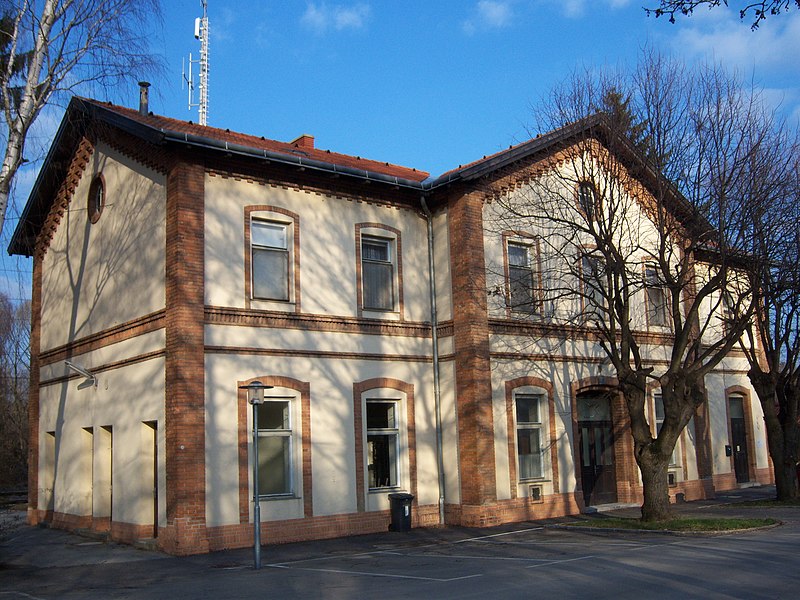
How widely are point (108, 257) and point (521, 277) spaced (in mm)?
9880

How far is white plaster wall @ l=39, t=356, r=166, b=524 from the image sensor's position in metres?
16.8

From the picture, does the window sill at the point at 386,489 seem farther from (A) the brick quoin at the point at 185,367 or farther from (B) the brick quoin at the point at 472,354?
(A) the brick quoin at the point at 185,367

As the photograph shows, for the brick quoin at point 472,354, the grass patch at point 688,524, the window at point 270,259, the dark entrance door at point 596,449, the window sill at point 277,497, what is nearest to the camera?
the grass patch at point 688,524

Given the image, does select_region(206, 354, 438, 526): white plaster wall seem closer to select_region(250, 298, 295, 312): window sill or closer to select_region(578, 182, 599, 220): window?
select_region(250, 298, 295, 312): window sill

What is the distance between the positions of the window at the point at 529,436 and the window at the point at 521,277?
87.0 inches

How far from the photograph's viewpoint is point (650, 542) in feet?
48.6

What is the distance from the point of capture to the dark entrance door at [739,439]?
1040 inches

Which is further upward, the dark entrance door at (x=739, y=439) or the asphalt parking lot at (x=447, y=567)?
the dark entrance door at (x=739, y=439)

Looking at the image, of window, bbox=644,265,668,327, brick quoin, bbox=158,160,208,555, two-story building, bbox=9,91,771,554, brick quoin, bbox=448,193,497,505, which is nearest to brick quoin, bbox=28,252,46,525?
two-story building, bbox=9,91,771,554

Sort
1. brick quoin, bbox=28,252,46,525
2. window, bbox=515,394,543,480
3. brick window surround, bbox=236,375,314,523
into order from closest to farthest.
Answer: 1. brick window surround, bbox=236,375,314,523
2. window, bbox=515,394,543,480
3. brick quoin, bbox=28,252,46,525

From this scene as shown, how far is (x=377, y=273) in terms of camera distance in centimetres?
1928

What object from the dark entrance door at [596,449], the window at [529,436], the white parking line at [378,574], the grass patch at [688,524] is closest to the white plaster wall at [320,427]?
the window at [529,436]

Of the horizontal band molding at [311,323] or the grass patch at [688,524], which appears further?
the horizontal band molding at [311,323]

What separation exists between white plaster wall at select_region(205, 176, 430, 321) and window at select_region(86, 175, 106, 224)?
4723 mm
